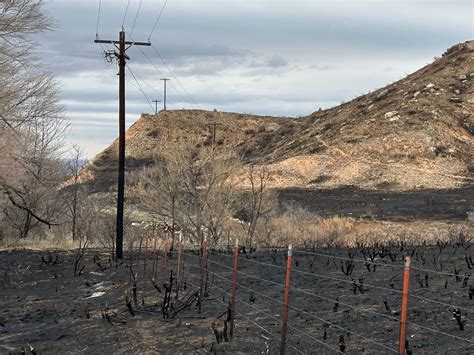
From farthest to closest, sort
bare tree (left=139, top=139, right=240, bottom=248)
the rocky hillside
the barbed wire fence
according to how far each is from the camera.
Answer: the rocky hillside
bare tree (left=139, top=139, right=240, bottom=248)
the barbed wire fence

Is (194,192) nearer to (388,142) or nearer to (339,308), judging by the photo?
(339,308)

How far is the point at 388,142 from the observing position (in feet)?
202

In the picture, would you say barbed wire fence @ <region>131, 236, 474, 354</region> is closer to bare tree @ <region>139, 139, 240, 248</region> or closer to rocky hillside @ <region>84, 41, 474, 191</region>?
bare tree @ <region>139, 139, 240, 248</region>

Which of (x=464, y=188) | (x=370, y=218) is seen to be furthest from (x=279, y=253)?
(x=464, y=188)

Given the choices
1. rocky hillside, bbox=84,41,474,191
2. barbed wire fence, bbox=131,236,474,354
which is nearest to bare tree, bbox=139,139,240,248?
barbed wire fence, bbox=131,236,474,354

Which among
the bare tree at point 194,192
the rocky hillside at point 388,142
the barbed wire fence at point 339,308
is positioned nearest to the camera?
the barbed wire fence at point 339,308

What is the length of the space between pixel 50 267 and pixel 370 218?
2319 cm

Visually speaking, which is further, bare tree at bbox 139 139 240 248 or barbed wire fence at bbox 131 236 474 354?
bare tree at bbox 139 139 240 248

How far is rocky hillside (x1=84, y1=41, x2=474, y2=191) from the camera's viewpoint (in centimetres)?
5653

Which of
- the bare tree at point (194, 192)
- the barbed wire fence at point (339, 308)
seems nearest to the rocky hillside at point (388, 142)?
the bare tree at point (194, 192)

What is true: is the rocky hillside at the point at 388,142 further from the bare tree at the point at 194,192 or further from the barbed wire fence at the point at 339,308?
the barbed wire fence at the point at 339,308

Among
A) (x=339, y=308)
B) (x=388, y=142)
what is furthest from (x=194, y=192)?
(x=388, y=142)

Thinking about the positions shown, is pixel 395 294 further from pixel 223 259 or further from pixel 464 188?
pixel 464 188

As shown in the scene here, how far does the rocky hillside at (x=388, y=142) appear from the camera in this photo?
5653 cm
